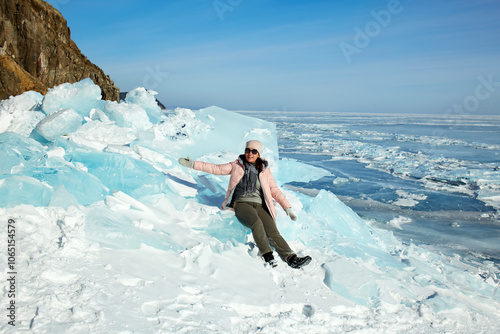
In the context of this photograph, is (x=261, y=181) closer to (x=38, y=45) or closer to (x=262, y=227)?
(x=262, y=227)

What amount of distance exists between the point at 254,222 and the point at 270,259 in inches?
14.2

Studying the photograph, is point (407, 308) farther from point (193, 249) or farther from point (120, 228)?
point (120, 228)

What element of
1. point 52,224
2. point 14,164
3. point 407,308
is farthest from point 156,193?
point 407,308

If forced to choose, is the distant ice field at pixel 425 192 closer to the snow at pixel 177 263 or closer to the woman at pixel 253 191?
the snow at pixel 177 263

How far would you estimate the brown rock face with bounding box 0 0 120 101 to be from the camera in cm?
1695

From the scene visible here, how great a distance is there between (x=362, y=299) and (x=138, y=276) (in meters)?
1.52

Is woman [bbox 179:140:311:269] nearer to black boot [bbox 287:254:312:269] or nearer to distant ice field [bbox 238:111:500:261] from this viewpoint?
black boot [bbox 287:254:312:269]

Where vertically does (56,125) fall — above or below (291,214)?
above

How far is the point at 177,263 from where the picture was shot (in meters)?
2.33

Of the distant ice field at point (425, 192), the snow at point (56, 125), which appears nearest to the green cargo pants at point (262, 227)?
the snow at point (56, 125)

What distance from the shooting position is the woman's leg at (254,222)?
2701 millimetres

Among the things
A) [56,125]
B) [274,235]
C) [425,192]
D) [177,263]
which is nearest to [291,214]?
[274,235]

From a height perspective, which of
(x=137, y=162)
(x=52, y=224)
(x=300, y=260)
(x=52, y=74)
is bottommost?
(x=300, y=260)

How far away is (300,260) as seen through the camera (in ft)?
8.60
